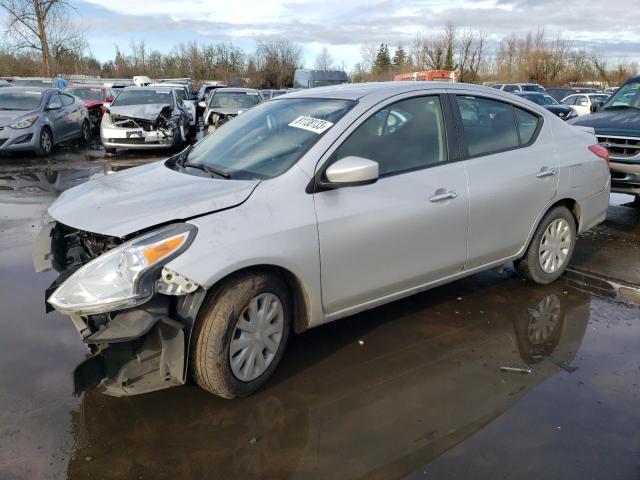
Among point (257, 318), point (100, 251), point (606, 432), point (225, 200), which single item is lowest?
point (606, 432)

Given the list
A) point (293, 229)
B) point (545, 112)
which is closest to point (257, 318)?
point (293, 229)

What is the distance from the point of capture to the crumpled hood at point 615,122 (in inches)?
310

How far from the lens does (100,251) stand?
10.7ft

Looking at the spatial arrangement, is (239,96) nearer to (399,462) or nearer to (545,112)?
(545,112)

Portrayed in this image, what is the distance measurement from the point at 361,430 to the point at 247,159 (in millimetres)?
1873

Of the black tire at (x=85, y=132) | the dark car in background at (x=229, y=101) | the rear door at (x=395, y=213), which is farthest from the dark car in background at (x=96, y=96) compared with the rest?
the rear door at (x=395, y=213)

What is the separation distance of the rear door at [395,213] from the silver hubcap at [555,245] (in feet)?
3.84

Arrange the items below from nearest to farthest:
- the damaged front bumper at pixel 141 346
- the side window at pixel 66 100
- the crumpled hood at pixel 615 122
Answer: the damaged front bumper at pixel 141 346
the crumpled hood at pixel 615 122
the side window at pixel 66 100

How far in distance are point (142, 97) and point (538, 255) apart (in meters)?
12.6

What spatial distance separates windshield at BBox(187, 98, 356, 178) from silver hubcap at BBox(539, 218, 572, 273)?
231cm

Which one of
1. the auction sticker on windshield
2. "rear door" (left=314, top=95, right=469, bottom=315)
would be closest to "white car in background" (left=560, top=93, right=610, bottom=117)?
"rear door" (left=314, top=95, right=469, bottom=315)

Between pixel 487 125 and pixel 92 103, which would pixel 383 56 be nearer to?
pixel 92 103

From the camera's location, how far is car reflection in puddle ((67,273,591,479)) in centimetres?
286

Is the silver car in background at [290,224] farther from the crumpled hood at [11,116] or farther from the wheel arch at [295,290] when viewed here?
the crumpled hood at [11,116]
